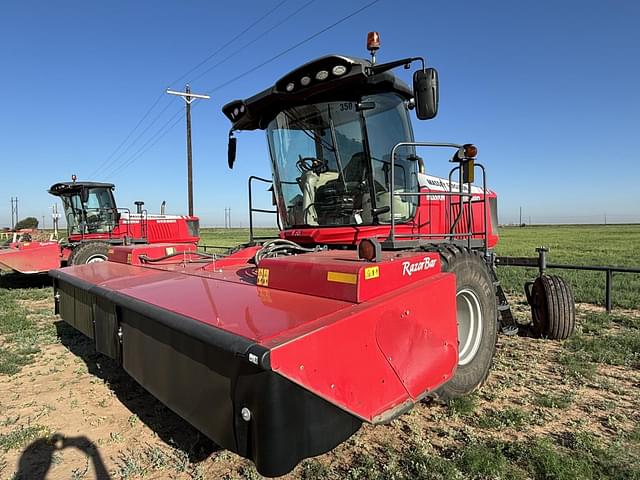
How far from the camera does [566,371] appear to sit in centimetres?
422

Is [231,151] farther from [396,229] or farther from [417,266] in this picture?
[417,266]

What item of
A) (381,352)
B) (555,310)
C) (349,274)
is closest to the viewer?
(381,352)

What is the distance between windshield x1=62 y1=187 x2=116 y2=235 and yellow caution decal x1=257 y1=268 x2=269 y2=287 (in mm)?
10759

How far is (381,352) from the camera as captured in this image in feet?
7.34

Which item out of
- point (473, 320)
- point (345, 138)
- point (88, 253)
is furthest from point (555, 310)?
point (88, 253)

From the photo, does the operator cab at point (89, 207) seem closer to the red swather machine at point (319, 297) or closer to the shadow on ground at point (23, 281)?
the shadow on ground at point (23, 281)

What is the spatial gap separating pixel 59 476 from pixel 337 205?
2753mm

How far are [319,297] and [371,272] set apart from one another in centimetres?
34

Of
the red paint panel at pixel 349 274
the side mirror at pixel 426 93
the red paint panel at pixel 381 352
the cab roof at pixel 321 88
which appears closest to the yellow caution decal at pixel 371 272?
the red paint panel at pixel 349 274

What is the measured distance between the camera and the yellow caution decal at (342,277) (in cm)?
236

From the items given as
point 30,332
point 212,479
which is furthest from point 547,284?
point 30,332

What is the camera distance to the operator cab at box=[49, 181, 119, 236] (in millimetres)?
12156

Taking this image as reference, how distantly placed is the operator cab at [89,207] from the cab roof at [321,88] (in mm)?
9212

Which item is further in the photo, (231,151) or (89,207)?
(89,207)
